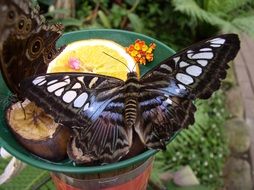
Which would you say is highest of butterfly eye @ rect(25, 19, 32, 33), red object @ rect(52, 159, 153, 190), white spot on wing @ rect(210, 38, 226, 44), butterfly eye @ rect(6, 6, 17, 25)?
butterfly eye @ rect(6, 6, 17, 25)

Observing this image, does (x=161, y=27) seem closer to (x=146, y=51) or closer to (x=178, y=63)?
(x=146, y=51)

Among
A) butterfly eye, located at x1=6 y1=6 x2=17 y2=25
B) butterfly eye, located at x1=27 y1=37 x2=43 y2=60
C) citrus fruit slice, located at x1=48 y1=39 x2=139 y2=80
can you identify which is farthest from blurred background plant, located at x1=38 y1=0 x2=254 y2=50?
butterfly eye, located at x1=6 y1=6 x2=17 y2=25

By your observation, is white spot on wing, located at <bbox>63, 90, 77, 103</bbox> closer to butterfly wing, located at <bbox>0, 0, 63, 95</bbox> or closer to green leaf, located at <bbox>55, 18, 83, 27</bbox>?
butterfly wing, located at <bbox>0, 0, 63, 95</bbox>

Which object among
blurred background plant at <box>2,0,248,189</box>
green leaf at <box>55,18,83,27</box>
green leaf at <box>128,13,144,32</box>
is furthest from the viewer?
green leaf at <box>128,13,144,32</box>

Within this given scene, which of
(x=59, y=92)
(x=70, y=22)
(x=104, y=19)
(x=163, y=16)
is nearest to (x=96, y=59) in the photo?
(x=59, y=92)

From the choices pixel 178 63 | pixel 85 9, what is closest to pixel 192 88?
pixel 178 63

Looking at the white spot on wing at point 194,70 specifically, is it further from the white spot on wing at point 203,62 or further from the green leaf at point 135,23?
the green leaf at point 135,23

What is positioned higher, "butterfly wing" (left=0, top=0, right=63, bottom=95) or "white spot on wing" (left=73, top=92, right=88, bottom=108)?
"butterfly wing" (left=0, top=0, right=63, bottom=95)
